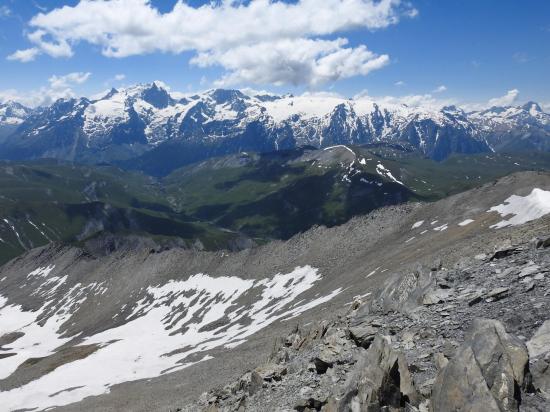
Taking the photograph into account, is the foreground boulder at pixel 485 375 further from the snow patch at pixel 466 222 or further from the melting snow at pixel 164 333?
the snow patch at pixel 466 222

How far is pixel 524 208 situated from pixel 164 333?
81.0m

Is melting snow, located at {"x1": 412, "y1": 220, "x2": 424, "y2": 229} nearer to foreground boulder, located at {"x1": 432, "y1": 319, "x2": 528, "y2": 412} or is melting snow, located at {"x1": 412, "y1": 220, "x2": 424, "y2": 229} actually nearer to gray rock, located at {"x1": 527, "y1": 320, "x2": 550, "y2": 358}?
gray rock, located at {"x1": 527, "y1": 320, "x2": 550, "y2": 358}

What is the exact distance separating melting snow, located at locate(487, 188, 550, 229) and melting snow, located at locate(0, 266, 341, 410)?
3444cm

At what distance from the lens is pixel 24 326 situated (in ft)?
523

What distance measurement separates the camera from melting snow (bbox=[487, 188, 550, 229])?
81.1 meters

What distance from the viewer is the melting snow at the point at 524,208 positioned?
266 feet

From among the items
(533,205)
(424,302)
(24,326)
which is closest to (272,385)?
(424,302)

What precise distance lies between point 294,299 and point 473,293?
6651 centimetres

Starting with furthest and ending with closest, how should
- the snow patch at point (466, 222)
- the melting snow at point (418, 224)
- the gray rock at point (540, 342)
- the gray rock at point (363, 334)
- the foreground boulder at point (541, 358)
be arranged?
the melting snow at point (418, 224), the snow patch at point (466, 222), the gray rock at point (363, 334), the gray rock at point (540, 342), the foreground boulder at point (541, 358)

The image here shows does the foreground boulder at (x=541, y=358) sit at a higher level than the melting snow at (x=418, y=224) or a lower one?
higher

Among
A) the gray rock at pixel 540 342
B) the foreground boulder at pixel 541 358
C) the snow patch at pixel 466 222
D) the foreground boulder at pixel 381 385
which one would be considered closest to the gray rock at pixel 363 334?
the foreground boulder at pixel 381 385

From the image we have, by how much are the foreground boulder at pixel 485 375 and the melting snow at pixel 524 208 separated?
230ft

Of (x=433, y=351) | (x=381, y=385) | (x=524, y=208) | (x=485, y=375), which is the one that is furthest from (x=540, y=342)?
(x=524, y=208)

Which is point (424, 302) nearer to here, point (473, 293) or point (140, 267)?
point (473, 293)
